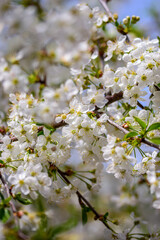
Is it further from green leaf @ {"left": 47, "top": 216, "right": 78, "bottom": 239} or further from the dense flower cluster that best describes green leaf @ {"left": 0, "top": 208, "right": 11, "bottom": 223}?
green leaf @ {"left": 47, "top": 216, "right": 78, "bottom": 239}

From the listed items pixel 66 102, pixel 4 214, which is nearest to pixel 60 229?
pixel 4 214

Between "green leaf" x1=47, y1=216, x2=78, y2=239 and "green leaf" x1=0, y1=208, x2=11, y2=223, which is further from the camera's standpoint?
"green leaf" x1=47, y1=216, x2=78, y2=239

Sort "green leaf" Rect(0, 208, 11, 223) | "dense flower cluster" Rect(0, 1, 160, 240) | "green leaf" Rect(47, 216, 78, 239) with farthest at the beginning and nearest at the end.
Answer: "green leaf" Rect(47, 216, 78, 239) < "green leaf" Rect(0, 208, 11, 223) < "dense flower cluster" Rect(0, 1, 160, 240)

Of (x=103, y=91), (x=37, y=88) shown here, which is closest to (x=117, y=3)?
(x=103, y=91)

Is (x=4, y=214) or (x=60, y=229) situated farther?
(x=60, y=229)

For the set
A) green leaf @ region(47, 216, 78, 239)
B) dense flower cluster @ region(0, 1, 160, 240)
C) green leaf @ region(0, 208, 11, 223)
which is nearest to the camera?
dense flower cluster @ region(0, 1, 160, 240)

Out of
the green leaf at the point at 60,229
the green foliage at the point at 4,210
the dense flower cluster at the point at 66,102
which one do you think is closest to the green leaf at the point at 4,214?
the green foliage at the point at 4,210

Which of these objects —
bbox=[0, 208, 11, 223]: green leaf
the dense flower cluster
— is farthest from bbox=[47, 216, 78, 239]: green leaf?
bbox=[0, 208, 11, 223]: green leaf

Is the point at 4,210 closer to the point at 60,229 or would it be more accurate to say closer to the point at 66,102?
the point at 60,229

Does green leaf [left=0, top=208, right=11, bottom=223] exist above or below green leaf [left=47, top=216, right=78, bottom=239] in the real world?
above

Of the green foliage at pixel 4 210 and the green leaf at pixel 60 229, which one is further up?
the green foliage at pixel 4 210

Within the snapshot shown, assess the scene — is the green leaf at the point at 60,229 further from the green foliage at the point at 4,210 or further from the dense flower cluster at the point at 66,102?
the green foliage at the point at 4,210
